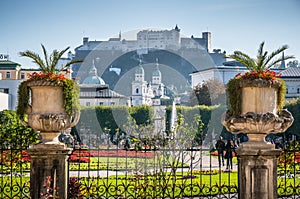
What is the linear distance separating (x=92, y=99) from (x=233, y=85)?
253ft

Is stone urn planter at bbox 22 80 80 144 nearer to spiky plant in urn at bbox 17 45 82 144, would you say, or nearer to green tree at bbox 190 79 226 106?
spiky plant in urn at bbox 17 45 82 144

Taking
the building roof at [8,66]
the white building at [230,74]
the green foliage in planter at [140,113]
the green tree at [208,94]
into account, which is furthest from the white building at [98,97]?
the green foliage in planter at [140,113]

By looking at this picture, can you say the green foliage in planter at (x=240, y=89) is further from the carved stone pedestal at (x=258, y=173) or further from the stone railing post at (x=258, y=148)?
the carved stone pedestal at (x=258, y=173)

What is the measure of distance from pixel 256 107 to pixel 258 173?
0.96m

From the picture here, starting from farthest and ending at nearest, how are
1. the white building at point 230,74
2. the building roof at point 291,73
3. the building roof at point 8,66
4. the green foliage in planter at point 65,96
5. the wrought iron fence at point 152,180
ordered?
1. the building roof at point 291,73
2. the white building at point 230,74
3. the building roof at point 8,66
4. the wrought iron fence at point 152,180
5. the green foliage in planter at point 65,96

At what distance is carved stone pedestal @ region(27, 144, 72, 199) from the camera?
30.1 feet

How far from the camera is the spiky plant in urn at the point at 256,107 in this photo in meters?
8.94

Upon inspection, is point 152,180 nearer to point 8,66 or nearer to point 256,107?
point 256,107

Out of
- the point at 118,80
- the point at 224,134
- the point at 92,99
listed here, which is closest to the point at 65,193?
the point at 224,134

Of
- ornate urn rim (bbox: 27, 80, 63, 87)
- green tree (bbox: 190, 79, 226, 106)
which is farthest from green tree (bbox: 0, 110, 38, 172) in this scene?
green tree (bbox: 190, 79, 226, 106)

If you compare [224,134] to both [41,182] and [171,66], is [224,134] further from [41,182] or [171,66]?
Result: [171,66]

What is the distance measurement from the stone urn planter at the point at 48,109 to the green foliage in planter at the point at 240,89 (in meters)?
2.33

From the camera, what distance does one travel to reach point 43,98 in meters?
9.22

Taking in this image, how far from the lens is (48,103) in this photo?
920cm
